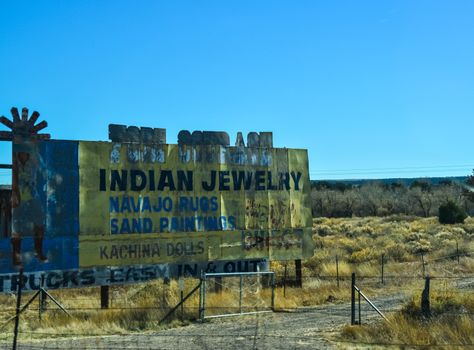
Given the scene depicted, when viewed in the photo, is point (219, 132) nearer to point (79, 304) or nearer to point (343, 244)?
point (79, 304)

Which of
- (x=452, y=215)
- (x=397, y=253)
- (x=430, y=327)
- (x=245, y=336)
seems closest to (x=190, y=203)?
(x=245, y=336)

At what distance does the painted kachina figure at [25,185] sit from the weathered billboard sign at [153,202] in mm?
27

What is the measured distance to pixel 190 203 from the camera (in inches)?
710

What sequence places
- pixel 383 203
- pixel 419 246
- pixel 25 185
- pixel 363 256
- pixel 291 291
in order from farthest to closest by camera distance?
pixel 383 203
pixel 419 246
pixel 363 256
pixel 291 291
pixel 25 185

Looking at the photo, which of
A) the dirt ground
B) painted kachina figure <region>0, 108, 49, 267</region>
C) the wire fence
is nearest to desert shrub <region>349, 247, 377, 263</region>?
the wire fence

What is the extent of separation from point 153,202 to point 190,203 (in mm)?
1207

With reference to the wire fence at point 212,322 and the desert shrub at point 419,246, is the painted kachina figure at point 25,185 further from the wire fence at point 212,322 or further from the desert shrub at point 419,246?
the desert shrub at point 419,246

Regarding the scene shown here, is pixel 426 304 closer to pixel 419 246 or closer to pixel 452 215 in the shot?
pixel 419 246

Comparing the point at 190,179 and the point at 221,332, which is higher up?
the point at 190,179

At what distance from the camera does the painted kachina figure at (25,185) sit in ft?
51.3

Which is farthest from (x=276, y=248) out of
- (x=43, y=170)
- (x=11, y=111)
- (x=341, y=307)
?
(x=11, y=111)

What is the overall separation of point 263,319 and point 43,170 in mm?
7229

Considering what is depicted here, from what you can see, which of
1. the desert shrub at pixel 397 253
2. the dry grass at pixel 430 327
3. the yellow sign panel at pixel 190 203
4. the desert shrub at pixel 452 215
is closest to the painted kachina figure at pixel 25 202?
the yellow sign panel at pixel 190 203

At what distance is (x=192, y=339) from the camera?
40.3 feet
